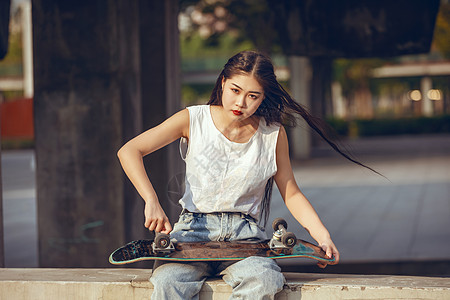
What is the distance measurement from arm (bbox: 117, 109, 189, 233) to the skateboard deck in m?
0.13

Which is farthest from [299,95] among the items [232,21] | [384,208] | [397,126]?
[397,126]

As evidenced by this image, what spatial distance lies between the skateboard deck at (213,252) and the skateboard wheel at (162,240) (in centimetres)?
5

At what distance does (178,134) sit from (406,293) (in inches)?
49.9

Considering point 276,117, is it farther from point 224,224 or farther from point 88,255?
point 88,255

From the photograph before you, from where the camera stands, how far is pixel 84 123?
17.8 feet

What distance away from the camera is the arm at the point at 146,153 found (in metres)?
2.78

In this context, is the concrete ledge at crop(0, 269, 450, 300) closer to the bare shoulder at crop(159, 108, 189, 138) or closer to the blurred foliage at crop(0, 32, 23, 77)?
the bare shoulder at crop(159, 108, 189, 138)

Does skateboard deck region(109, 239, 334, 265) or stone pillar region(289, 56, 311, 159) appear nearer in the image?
skateboard deck region(109, 239, 334, 265)

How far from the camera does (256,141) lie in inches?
124

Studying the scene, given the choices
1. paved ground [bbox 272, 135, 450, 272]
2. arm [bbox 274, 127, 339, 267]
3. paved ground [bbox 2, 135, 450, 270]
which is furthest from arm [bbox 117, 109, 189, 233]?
paved ground [bbox 272, 135, 450, 272]

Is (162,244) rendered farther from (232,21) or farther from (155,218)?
(232,21)

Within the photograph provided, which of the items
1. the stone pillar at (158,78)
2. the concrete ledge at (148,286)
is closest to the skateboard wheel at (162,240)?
the concrete ledge at (148,286)

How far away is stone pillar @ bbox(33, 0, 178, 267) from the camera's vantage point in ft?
17.6

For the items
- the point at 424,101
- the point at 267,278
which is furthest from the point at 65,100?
the point at 424,101
